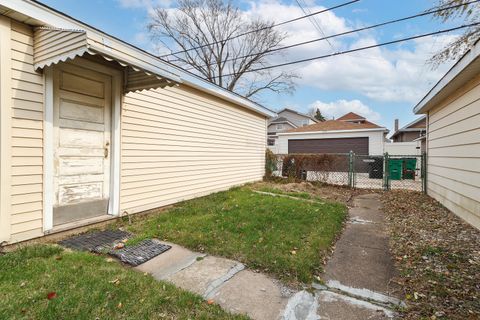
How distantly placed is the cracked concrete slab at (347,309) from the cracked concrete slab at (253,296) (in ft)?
1.06

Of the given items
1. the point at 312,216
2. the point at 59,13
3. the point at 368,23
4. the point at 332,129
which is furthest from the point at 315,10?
the point at 332,129

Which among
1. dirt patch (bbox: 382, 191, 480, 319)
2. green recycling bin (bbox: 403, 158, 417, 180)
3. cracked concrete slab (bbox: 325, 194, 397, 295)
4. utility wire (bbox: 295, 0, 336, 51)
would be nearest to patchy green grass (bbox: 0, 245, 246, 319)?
cracked concrete slab (bbox: 325, 194, 397, 295)

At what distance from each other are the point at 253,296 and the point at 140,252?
1.58 m

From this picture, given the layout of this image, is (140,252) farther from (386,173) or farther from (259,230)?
(386,173)

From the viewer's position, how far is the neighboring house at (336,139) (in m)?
16.4

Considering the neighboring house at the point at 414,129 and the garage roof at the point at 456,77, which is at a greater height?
the neighboring house at the point at 414,129

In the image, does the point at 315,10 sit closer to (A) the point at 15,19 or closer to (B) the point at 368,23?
(B) the point at 368,23

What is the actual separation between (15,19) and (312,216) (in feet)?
17.3

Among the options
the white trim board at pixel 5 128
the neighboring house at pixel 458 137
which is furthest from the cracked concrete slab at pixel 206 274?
the neighboring house at pixel 458 137

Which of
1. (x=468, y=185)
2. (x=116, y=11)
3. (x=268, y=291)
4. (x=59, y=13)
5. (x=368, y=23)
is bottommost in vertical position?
(x=268, y=291)

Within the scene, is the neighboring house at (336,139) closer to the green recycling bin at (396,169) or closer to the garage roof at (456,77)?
the green recycling bin at (396,169)

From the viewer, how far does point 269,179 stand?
35.2 ft

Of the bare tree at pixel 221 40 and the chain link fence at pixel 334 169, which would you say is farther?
the bare tree at pixel 221 40

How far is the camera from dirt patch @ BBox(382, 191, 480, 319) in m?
2.23
